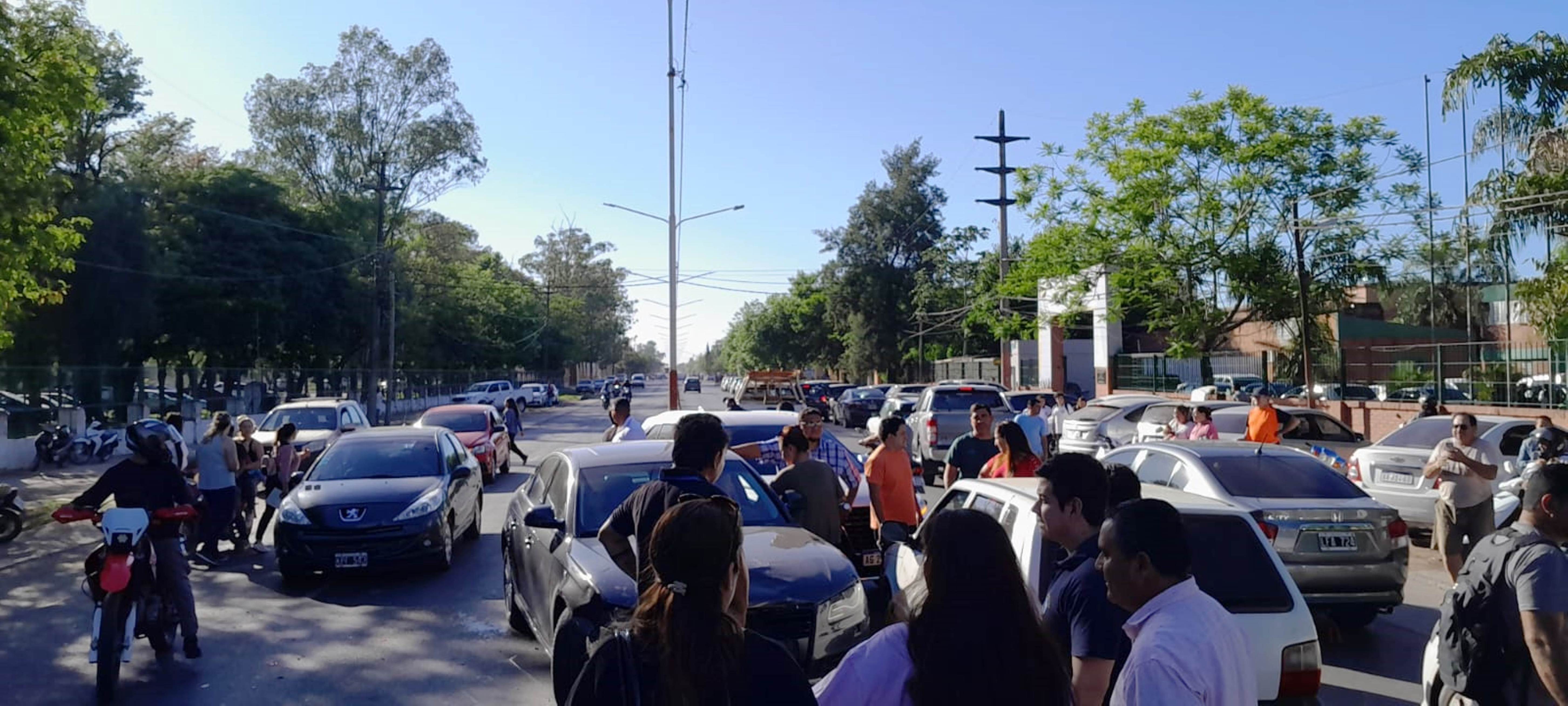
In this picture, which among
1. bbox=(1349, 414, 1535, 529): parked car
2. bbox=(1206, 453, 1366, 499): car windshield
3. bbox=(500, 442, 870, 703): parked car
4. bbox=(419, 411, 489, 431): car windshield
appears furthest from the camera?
bbox=(419, 411, 489, 431): car windshield

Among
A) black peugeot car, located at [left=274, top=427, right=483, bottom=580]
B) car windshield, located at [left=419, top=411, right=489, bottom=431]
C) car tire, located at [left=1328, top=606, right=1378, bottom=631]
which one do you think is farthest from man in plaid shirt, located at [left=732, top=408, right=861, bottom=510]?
car windshield, located at [left=419, top=411, right=489, bottom=431]

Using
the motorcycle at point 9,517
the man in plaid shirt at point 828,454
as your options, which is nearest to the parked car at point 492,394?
the motorcycle at point 9,517

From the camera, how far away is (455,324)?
6750 centimetres

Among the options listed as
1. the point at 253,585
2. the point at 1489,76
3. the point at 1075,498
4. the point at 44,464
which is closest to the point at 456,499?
the point at 253,585

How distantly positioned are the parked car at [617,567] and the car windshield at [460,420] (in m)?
12.2

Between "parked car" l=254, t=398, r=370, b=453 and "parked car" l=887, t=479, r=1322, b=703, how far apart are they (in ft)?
55.3

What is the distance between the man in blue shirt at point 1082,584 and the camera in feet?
11.2

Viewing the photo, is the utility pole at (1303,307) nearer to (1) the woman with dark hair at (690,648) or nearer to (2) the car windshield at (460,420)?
(2) the car windshield at (460,420)

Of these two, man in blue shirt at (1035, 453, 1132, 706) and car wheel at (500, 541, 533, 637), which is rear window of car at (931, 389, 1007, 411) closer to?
car wheel at (500, 541, 533, 637)

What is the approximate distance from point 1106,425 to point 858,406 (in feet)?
63.2

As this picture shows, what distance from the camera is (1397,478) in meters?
12.9

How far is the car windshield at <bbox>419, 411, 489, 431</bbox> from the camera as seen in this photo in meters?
21.1

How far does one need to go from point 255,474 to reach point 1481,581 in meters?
13.4

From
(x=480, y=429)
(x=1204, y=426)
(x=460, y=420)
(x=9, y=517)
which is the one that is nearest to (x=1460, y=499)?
(x=1204, y=426)
